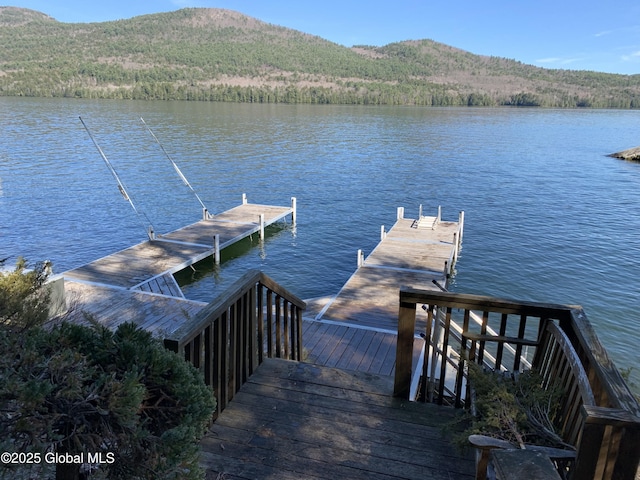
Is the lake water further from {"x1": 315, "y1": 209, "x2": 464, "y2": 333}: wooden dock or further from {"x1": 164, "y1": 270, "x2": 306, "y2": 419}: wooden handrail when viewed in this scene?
{"x1": 164, "y1": 270, "x2": 306, "y2": 419}: wooden handrail

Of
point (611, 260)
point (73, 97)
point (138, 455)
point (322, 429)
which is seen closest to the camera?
point (138, 455)

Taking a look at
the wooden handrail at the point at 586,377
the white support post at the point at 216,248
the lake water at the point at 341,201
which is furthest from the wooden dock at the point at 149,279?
the wooden handrail at the point at 586,377

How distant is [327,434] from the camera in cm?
382

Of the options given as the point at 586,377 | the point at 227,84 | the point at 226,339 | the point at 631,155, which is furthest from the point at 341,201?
the point at 227,84

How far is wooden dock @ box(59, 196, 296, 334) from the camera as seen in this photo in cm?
1130

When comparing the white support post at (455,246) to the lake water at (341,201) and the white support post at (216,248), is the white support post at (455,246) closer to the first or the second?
the lake water at (341,201)

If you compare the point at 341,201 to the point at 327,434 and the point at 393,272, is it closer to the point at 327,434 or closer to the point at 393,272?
the point at 393,272

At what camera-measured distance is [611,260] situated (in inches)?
814

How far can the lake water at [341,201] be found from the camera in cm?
1833

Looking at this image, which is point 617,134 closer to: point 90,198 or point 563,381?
point 90,198

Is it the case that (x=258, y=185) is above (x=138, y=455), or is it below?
below

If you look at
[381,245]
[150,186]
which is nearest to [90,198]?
[150,186]

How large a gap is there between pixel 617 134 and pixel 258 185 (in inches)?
2980

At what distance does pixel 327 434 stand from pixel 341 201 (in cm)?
2756
